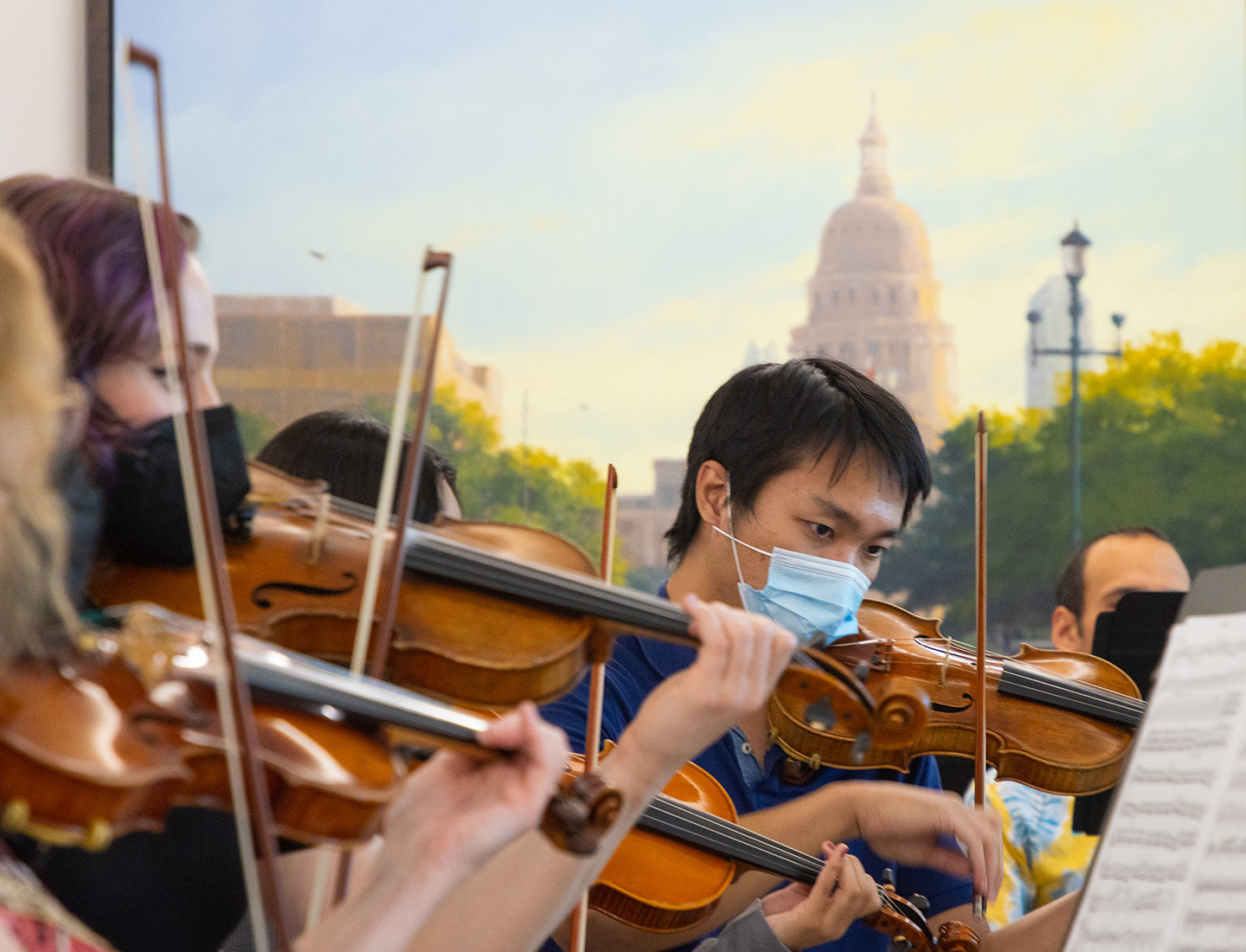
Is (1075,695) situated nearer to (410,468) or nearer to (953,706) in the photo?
(953,706)

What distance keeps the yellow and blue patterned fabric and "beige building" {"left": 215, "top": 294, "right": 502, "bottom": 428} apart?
4.55 ft

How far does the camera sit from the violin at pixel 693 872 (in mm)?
1079

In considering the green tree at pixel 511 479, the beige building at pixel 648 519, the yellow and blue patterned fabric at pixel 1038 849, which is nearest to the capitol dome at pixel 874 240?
the beige building at pixel 648 519

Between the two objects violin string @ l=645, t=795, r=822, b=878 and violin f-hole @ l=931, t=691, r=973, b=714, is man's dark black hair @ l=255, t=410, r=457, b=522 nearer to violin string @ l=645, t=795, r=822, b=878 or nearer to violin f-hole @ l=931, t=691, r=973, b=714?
violin string @ l=645, t=795, r=822, b=878

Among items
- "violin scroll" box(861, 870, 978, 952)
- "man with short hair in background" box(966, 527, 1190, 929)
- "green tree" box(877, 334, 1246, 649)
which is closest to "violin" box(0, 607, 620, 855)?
"violin scroll" box(861, 870, 978, 952)

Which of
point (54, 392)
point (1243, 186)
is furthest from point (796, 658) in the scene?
point (1243, 186)

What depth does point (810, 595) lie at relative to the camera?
131 centimetres

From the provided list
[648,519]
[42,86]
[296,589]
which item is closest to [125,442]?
[296,589]

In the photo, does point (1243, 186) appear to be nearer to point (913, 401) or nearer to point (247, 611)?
point (913, 401)

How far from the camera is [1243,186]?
106 inches

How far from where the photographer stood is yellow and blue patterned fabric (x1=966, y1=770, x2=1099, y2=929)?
1.81 m

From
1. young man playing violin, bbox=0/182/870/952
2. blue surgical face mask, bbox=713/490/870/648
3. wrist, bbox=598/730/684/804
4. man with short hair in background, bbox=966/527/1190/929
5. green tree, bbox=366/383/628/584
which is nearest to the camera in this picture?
young man playing violin, bbox=0/182/870/952

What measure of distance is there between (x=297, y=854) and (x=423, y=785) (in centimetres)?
19

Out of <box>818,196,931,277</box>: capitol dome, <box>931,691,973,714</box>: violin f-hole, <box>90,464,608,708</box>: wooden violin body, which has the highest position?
<box>818,196,931,277</box>: capitol dome
